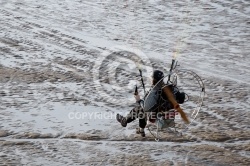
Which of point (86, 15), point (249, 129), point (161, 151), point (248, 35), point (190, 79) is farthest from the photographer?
point (86, 15)

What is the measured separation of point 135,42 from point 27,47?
574cm

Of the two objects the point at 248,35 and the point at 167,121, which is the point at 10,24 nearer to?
the point at 248,35

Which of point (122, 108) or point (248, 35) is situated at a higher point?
point (248, 35)

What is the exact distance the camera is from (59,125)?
13562 mm

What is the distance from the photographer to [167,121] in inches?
380

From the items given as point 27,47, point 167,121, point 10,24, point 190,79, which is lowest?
point 167,121

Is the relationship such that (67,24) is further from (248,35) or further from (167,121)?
(167,121)

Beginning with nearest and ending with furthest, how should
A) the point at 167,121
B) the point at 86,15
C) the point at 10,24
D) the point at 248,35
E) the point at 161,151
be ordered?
the point at 167,121, the point at 161,151, the point at 248,35, the point at 10,24, the point at 86,15

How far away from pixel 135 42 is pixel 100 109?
8030mm

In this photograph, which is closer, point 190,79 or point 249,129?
point 249,129

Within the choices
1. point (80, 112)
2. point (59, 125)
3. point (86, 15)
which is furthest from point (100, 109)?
point (86, 15)

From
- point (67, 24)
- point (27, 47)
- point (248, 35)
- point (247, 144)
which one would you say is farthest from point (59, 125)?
point (248, 35)

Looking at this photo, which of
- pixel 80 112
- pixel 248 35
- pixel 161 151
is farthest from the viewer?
pixel 248 35

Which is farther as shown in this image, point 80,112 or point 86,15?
point 86,15
